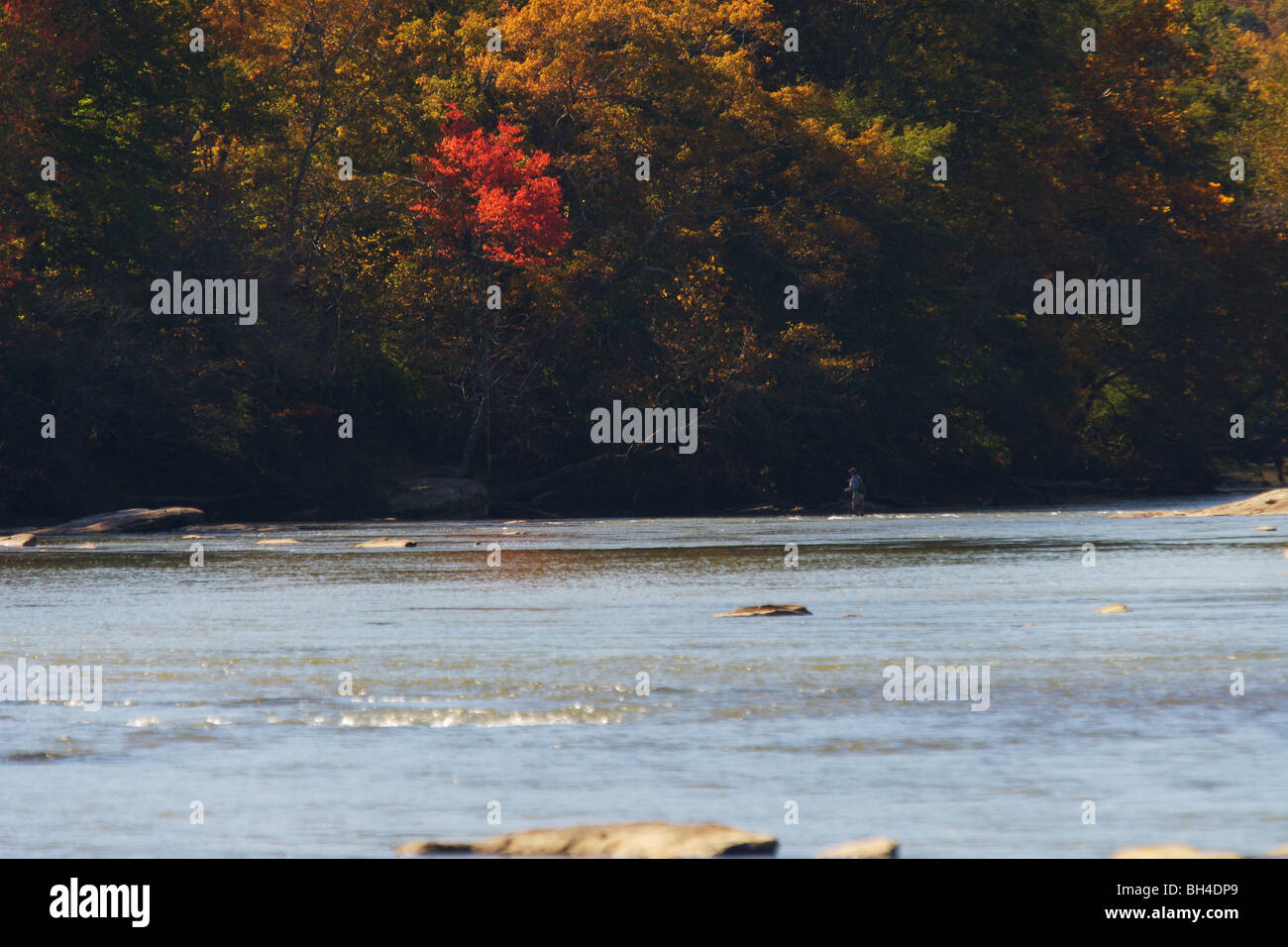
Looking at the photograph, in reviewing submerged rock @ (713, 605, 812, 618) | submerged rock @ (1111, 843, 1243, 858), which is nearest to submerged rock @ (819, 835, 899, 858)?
submerged rock @ (1111, 843, 1243, 858)

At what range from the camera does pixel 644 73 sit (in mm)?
55594

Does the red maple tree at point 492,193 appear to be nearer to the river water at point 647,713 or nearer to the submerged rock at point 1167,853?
the river water at point 647,713

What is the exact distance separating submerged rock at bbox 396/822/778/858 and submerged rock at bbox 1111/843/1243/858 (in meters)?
1.50

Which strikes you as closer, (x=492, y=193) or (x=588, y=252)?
(x=492, y=193)

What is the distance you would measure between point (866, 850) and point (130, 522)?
37.8m

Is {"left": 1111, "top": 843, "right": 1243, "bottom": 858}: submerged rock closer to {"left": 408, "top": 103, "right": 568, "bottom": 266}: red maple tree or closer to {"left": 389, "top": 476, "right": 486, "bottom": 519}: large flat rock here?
{"left": 389, "top": 476, "right": 486, "bottom": 519}: large flat rock

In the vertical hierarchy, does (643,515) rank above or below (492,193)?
below

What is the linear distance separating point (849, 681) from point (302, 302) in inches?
1632

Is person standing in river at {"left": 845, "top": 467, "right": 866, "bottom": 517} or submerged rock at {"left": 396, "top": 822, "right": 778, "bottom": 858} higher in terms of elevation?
person standing in river at {"left": 845, "top": 467, "right": 866, "bottom": 517}

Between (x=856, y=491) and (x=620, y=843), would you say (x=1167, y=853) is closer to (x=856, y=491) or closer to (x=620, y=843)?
(x=620, y=843)

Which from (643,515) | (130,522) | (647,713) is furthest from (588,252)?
(647,713)

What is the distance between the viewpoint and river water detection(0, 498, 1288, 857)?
9539mm

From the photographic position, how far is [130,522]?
44250 mm

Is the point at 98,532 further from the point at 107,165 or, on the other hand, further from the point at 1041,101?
the point at 1041,101
